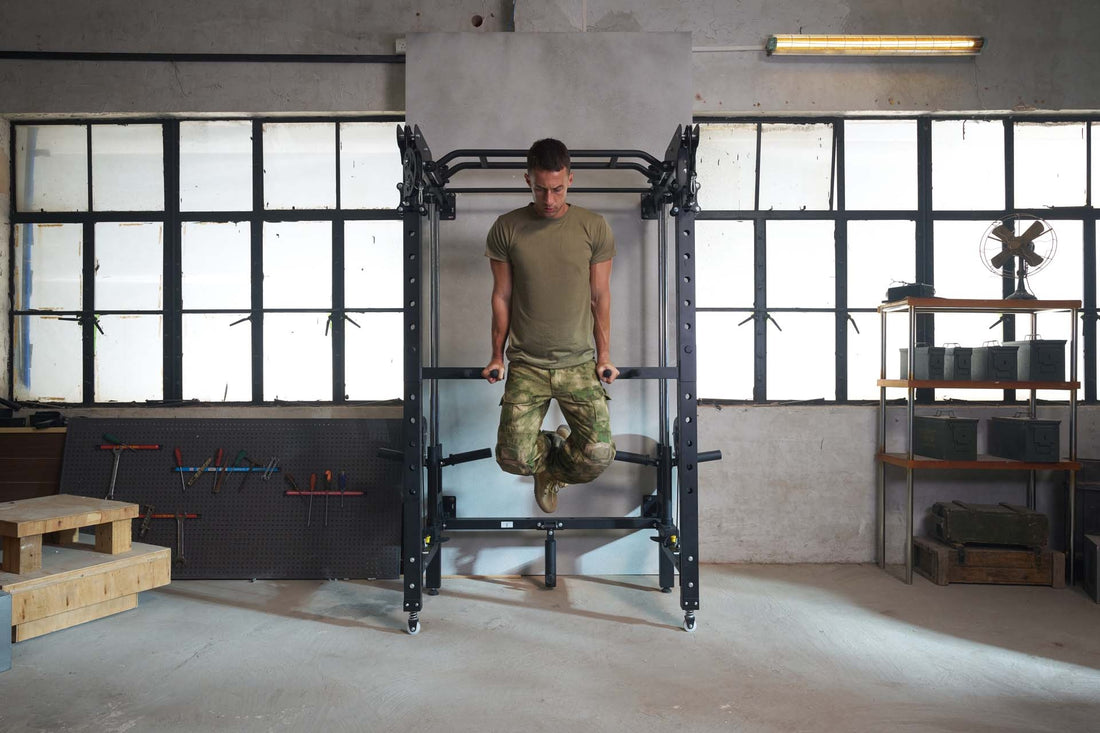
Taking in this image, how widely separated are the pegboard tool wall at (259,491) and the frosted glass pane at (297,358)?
1.33 ft

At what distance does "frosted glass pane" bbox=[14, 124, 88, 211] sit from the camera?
4191 mm

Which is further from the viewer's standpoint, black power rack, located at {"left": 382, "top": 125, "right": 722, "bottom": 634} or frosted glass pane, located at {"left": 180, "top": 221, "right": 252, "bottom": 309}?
frosted glass pane, located at {"left": 180, "top": 221, "right": 252, "bottom": 309}

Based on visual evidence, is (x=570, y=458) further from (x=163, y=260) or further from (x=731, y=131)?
(x=163, y=260)

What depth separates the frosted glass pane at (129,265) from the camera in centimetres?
417

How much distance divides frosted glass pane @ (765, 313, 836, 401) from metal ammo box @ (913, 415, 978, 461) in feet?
2.01

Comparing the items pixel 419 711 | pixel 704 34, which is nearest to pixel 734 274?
pixel 704 34

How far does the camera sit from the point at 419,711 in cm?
217

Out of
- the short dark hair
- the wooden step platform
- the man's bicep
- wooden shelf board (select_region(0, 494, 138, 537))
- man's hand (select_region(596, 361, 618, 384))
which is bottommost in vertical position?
the wooden step platform

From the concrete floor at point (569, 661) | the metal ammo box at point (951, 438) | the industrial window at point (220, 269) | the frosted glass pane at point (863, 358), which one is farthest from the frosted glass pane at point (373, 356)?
the metal ammo box at point (951, 438)

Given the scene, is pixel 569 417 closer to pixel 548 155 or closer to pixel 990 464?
pixel 548 155

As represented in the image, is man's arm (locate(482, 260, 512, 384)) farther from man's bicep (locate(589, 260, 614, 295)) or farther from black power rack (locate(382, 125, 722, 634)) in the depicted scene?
man's bicep (locate(589, 260, 614, 295))

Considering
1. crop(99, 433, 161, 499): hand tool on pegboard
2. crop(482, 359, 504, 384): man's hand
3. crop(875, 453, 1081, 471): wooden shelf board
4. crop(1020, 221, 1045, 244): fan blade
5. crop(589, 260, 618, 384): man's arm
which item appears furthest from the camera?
crop(1020, 221, 1045, 244): fan blade

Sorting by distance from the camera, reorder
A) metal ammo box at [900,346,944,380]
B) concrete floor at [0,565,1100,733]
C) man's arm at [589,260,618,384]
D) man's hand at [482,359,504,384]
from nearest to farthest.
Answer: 1. concrete floor at [0,565,1100,733]
2. man's hand at [482,359,504,384]
3. man's arm at [589,260,618,384]
4. metal ammo box at [900,346,944,380]

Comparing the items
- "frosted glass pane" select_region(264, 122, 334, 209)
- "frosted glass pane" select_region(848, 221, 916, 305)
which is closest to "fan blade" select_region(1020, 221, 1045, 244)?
"frosted glass pane" select_region(848, 221, 916, 305)
